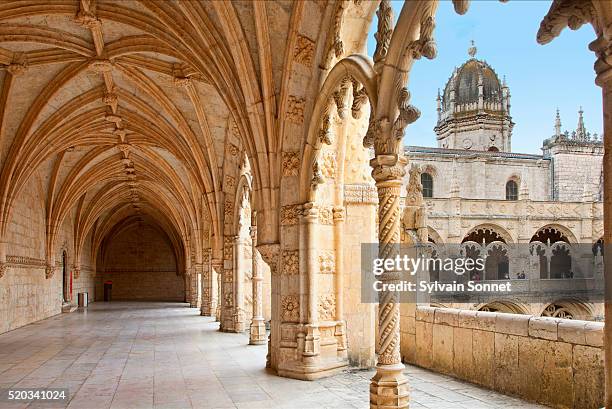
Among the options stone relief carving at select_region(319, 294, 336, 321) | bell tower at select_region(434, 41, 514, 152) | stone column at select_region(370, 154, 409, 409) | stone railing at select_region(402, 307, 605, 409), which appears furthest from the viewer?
bell tower at select_region(434, 41, 514, 152)

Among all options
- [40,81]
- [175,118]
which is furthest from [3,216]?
[175,118]

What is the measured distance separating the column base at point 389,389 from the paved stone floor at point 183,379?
1.58ft

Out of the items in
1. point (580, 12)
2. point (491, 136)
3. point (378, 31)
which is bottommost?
point (580, 12)

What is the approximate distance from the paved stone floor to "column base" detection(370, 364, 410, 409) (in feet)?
1.58

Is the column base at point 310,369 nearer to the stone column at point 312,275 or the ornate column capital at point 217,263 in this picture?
the stone column at point 312,275

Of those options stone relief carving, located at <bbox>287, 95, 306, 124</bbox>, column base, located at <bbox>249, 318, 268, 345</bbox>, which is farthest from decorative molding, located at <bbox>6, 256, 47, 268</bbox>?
stone relief carving, located at <bbox>287, 95, 306, 124</bbox>

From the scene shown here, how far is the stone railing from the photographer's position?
16.4ft

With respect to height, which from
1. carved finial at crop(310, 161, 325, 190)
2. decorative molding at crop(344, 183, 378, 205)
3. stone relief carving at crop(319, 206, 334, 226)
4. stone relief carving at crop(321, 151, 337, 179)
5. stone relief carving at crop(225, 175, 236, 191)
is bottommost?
stone relief carving at crop(319, 206, 334, 226)

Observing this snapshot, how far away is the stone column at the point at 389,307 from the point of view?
511 centimetres

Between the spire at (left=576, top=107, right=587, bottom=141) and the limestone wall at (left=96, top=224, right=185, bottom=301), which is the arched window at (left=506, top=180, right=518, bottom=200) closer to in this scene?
the spire at (left=576, top=107, right=587, bottom=141)

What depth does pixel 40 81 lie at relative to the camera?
1250 cm

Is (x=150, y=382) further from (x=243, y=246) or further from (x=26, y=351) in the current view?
(x=243, y=246)

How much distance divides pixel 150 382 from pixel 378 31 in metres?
4.75

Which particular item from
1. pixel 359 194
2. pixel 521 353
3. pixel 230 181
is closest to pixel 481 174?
pixel 230 181
